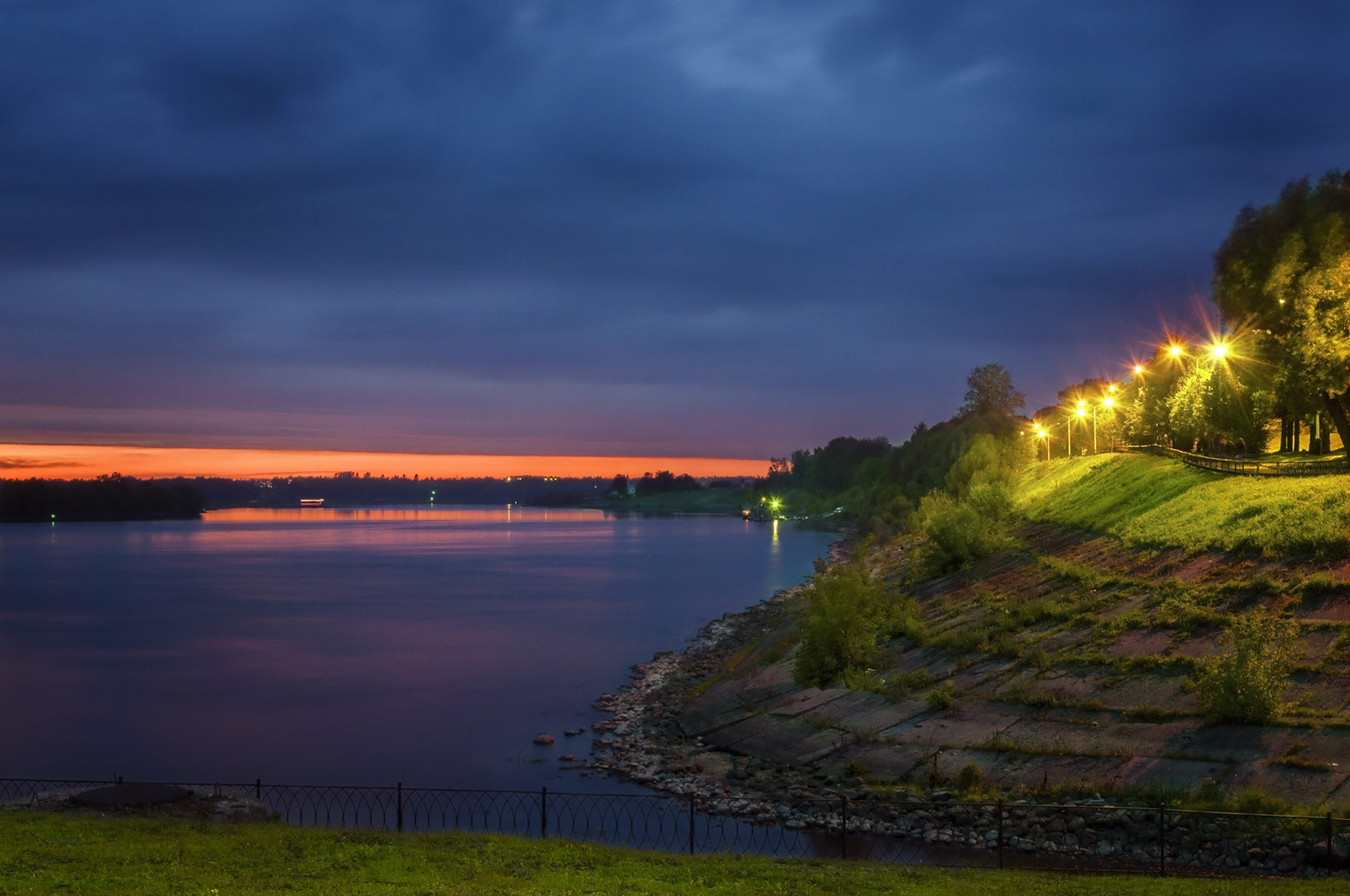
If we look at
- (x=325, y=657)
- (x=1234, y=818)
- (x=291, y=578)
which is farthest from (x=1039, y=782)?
(x=291, y=578)

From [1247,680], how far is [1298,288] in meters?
26.0

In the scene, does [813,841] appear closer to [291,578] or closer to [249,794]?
[249,794]

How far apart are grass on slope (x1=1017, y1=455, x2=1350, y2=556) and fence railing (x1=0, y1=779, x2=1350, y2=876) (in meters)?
15.7

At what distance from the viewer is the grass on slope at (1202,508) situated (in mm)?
33531

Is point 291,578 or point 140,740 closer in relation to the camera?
point 140,740

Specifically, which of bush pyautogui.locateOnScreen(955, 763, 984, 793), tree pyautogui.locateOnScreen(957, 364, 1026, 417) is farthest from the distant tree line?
bush pyautogui.locateOnScreen(955, 763, 984, 793)

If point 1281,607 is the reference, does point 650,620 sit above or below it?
below

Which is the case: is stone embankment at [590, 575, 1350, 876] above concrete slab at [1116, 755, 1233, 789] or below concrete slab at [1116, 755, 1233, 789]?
below

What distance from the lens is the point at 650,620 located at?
72812 mm

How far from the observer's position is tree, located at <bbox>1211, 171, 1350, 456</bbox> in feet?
137

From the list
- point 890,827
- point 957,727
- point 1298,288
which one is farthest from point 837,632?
point 1298,288

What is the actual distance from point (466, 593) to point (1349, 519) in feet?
260

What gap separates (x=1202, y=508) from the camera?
4191cm

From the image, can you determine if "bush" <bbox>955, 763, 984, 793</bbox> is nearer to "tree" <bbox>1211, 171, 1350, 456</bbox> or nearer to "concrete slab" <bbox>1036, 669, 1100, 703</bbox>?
"concrete slab" <bbox>1036, 669, 1100, 703</bbox>
